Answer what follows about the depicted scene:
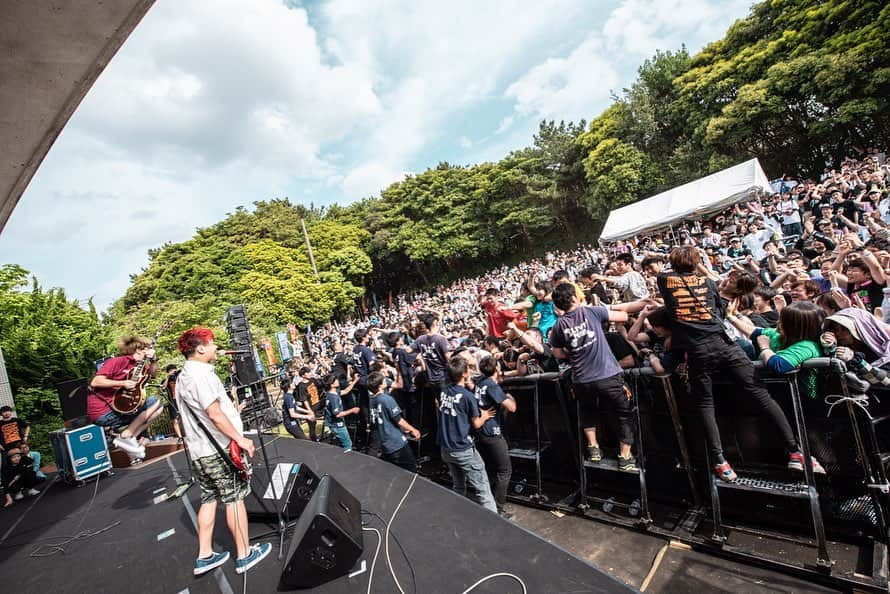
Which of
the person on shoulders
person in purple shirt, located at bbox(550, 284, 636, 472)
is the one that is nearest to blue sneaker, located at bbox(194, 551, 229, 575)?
the person on shoulders

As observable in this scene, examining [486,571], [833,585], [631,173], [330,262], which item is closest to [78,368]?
[486,571]

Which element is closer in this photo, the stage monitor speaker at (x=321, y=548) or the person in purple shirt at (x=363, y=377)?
the stage monitor speaker at (x=321, y=548)

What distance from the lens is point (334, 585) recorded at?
2.29 m

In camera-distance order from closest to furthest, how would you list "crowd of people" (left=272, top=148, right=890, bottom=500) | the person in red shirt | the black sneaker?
"crowd of people" (left=272, top=148, right=890, bottom=500), the black sneaker, the person in red shirt

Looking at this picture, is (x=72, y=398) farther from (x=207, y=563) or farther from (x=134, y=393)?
(x=207, y=563)

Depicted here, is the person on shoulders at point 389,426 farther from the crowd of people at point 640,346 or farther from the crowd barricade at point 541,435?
the crowd barricade at point 541,435

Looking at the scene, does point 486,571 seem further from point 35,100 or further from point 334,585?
point 35,100

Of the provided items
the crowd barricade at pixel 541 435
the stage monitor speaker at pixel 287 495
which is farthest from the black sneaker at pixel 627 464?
the stage monitor speaker at pixel 287 495

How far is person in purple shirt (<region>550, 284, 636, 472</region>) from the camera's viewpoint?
131 inches

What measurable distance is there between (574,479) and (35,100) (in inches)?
221

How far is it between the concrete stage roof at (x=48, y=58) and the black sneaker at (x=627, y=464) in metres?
4.72

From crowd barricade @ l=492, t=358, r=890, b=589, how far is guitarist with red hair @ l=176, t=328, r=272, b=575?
8.90 feet

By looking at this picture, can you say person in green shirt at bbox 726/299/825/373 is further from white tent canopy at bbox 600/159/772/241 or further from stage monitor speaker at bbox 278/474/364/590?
white tent canopy at bbox 600/159/772/241

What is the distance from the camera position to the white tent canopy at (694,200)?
1143cm
